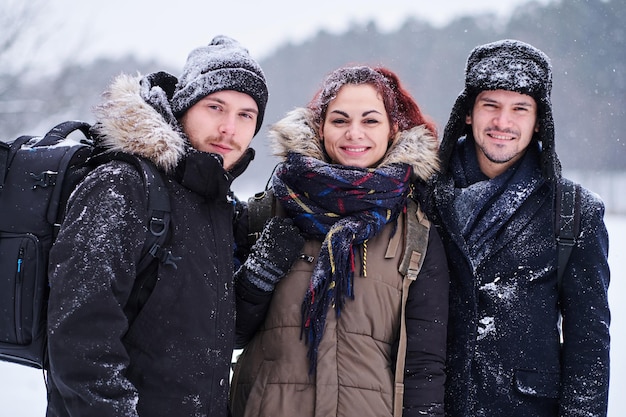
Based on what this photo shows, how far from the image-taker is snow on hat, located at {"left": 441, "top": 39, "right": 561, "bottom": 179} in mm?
2520

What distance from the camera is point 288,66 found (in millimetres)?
50375

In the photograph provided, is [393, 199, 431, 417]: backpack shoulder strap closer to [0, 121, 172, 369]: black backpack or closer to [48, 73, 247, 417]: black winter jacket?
[48, 73, 247, 417]: black winter jacket

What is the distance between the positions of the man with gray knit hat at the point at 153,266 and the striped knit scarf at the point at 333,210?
0.34m

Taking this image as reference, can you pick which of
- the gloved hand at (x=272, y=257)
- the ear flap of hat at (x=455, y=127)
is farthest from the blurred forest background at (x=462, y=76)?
the gloved hand at (x=272, y=257)

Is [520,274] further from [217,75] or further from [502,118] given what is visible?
[217,75]

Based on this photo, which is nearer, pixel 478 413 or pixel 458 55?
pixel 478 413

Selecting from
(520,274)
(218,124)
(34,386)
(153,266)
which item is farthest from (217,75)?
(34,386)

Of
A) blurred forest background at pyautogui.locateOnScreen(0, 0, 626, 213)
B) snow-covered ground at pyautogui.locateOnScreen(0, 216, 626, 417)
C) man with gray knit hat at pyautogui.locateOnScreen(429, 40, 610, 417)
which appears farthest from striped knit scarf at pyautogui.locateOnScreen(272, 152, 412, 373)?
blurred forest background at pyautogui.locateOnScreen(0, 0, 626, 213)

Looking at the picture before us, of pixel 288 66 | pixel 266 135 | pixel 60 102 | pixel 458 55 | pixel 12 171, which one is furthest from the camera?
pixel 288 66

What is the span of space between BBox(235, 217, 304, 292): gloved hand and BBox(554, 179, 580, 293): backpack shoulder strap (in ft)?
3.39

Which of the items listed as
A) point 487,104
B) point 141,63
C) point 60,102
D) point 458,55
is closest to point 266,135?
point 487,104

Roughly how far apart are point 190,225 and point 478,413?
1.41 m

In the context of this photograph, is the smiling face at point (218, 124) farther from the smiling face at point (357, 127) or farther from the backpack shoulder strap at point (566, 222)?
the backpack shoulder strap at point (566, 222)

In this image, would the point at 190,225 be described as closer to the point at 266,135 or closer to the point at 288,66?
the point at 266,135
